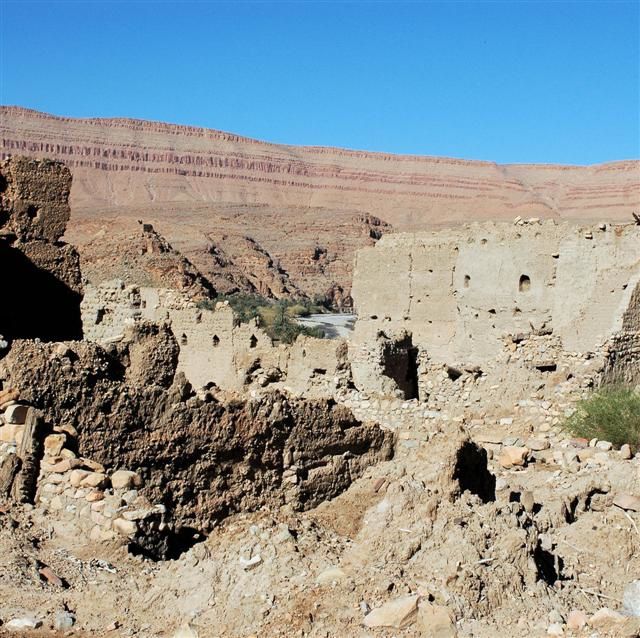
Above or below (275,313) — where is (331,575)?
below

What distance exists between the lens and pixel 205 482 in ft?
23.9

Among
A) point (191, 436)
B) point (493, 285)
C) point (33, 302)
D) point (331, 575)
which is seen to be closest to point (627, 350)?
point (493, 285)

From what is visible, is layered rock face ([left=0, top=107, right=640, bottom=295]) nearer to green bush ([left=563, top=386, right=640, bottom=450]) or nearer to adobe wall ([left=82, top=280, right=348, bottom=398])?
adobe wall ([left=82, top=280, right=348, bottom=398])

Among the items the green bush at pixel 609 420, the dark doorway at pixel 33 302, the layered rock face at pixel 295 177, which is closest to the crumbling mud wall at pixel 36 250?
the dark doorway at pixel 33 302

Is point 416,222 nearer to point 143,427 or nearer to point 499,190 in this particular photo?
→ point 499,190

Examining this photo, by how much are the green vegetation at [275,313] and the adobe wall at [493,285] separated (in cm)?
798

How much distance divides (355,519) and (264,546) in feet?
4.99

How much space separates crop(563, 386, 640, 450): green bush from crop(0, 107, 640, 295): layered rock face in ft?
396

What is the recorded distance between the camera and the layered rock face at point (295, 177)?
149m

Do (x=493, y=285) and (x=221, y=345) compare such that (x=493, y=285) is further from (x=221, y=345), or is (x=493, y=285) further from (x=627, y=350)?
(x=221, y=345)

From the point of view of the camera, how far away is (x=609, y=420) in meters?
11.1

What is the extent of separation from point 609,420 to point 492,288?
8361mm

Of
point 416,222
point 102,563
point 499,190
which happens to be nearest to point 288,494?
point 102,563

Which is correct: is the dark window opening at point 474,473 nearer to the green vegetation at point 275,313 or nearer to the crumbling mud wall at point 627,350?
the crumbling mud wall at point 627,350
